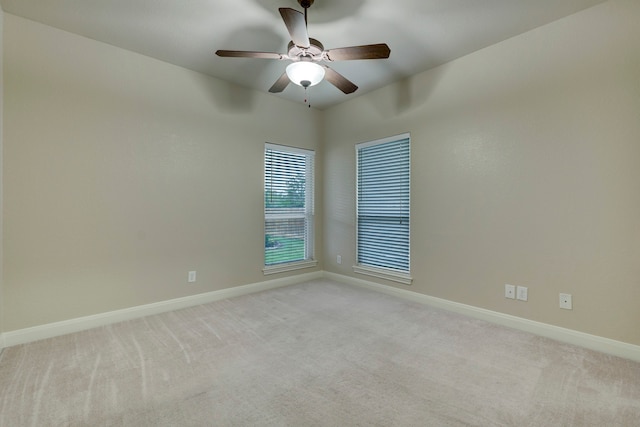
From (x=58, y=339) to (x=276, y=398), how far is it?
210 centimetres

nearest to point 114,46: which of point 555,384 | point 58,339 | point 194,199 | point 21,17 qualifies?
point 21,17

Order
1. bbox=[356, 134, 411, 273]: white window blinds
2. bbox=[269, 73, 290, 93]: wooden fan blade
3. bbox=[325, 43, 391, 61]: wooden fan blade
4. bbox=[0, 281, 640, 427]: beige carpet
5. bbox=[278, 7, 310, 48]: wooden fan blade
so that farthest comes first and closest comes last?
1. bbox=[356, 134, 411, 273]: white window blinds
2. bbox=[269, 73, 290, 93]: wooden fan blade
3. bbox=[325, 43, 391, 61]: wooden fan blade
4. bbox=[278, 7, 310, 48]: wooden fan blade
5. bbox=[0, 281, 640, 427]: beige carpet

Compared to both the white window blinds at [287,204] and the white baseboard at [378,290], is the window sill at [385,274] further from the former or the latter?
the white window blinds at [287,204]

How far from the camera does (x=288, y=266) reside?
4172mm

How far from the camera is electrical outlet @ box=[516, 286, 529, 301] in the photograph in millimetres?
2578

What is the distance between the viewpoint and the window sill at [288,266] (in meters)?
3.95

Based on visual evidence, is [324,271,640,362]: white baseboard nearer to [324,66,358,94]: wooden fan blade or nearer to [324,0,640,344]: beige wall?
[324,0,640,344]: beige wall

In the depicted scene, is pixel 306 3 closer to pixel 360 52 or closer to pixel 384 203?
pixel 360 52

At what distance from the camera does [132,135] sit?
9.50ft

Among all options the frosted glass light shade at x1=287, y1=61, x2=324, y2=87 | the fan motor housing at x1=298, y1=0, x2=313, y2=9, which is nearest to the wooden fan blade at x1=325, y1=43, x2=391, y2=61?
the frosted glass light shade at x1=287, y1=61, x2=324, y2=87

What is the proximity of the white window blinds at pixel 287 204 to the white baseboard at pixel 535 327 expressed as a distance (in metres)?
1.45

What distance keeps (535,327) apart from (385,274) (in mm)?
1608

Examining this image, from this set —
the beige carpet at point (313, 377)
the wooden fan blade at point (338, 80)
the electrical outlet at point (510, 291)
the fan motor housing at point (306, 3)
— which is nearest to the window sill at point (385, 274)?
the beige carpet at point (313, 377)

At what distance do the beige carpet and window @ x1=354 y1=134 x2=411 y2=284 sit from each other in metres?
1.00
